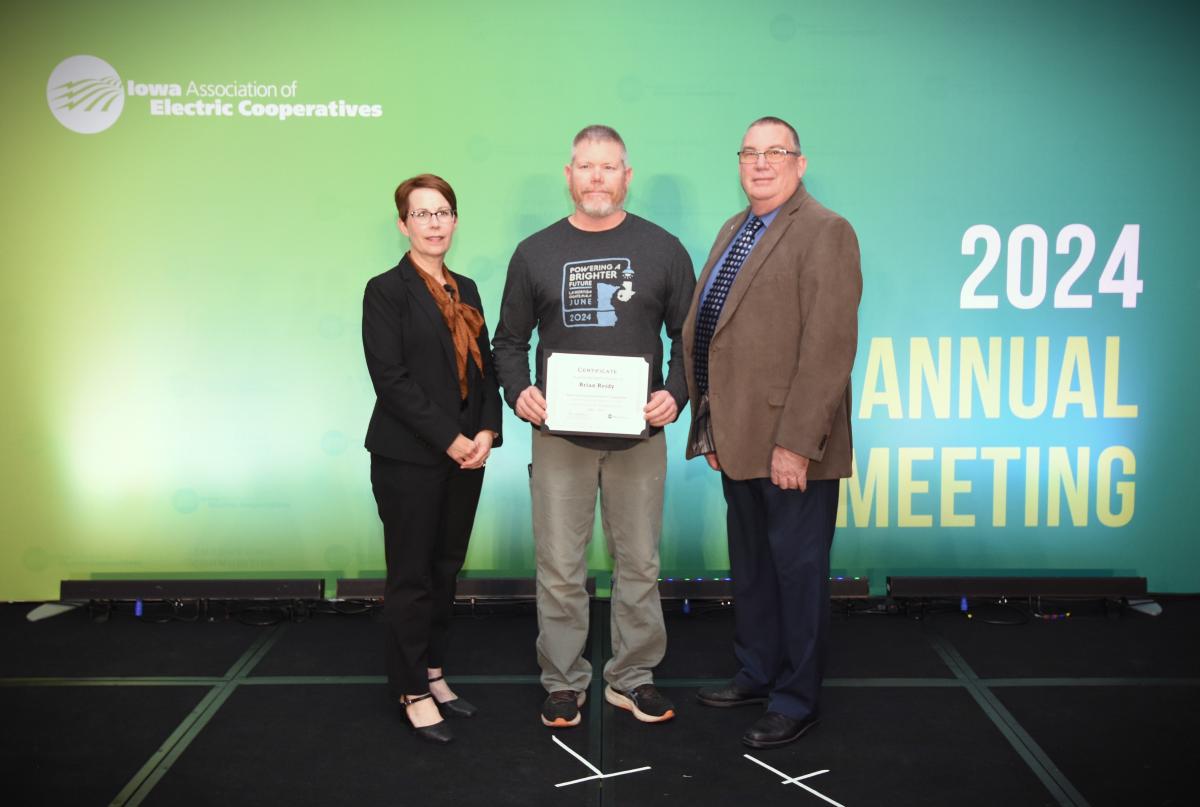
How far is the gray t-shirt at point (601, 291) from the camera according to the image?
2.99 m

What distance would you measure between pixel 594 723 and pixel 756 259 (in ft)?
5.05

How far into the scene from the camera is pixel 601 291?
117 inches

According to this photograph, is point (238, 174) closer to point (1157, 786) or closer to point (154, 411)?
point (154, 411)

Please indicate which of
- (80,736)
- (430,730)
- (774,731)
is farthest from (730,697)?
(80,736)

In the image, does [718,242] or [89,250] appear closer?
[718,242]

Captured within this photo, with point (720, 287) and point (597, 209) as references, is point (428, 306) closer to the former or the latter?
point (597, 209)

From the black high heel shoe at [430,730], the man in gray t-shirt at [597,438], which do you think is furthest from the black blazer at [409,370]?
the black high heel shoe at [430,730]

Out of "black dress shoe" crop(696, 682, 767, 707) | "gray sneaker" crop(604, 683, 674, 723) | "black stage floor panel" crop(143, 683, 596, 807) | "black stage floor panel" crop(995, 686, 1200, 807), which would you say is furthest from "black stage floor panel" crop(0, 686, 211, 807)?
"black stage floor panel" crop(995, 686, 1200, 807)

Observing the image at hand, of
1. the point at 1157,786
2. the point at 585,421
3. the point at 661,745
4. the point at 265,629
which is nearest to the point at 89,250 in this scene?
the point at 265,629

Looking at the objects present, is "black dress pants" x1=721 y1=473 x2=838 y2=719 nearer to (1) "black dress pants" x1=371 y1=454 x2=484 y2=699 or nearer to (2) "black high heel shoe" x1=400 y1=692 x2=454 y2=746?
(1) "black dress pants" x1=371 y1=454 x2=484 y2=699

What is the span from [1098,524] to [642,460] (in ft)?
7.92

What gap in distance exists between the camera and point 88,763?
2863 millimetres

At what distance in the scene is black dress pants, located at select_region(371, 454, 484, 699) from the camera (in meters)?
2.93

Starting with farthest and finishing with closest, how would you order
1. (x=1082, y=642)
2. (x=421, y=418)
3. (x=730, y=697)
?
(x=1082, y=642), (x=730, y=697), (x=421, y=418)
